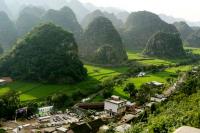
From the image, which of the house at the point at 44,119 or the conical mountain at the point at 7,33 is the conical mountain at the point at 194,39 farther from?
the house at the point at 44,119

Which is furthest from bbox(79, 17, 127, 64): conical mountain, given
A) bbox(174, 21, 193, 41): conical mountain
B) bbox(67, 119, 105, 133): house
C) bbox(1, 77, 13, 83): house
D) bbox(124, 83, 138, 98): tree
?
bbox(174, 21, 193, 41): conical mountain

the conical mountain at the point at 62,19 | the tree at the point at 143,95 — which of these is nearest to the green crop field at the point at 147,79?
the tree at the point at 143,95

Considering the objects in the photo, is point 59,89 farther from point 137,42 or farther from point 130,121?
point 137,42

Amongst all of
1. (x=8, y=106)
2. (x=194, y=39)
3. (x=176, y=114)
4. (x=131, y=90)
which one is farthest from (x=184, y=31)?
(x=176, y=114)

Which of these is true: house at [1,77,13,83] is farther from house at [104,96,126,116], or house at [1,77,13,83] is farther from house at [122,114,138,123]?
house at [122,114,138,123]

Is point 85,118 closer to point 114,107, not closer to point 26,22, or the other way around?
point 114,107

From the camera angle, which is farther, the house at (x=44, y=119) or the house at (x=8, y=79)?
the house at (x=8, y=79)

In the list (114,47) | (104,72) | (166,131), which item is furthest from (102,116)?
(114,47)
